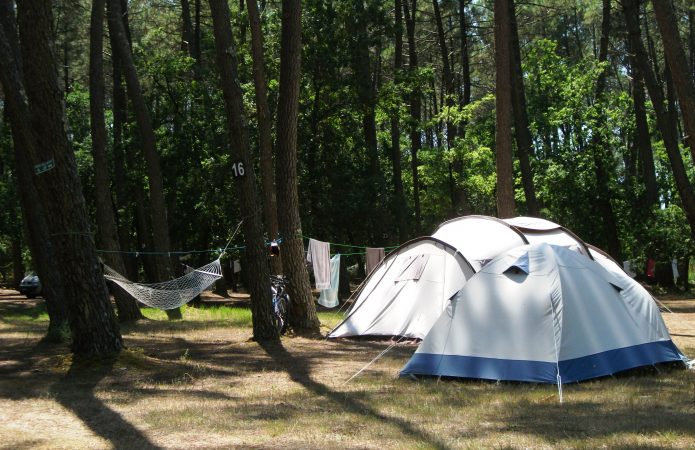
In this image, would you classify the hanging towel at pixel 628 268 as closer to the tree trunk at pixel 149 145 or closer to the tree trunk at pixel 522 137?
the tree trunk at pixel 522 137

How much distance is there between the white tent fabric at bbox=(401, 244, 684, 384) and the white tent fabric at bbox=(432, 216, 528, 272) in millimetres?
2847

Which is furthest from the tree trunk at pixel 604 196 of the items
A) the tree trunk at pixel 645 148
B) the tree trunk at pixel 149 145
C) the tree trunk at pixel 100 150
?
the tree trunk at pixel 100 150

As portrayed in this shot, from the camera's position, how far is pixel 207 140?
2095cm

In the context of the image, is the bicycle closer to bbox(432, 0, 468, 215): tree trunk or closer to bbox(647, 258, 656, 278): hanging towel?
bbox(647, 258, 656, 278): hanging towel

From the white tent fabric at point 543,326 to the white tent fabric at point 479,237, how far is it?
2.85 meters

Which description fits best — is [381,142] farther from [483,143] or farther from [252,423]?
[252,423]

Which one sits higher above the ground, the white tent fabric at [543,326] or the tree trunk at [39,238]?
the tree trunk at [39,238]

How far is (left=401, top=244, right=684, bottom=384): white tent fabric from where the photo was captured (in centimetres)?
722

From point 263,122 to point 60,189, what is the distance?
221 inches

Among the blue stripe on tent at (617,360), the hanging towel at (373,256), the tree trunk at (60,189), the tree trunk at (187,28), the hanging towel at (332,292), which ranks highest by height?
the tree trunk at (187,28)

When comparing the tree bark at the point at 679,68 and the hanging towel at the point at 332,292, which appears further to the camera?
the hanging towel at the point at 332,292

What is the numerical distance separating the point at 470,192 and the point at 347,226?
11.0 meters

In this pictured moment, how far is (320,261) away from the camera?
44.2 feet

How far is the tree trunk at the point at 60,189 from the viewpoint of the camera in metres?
7.93
